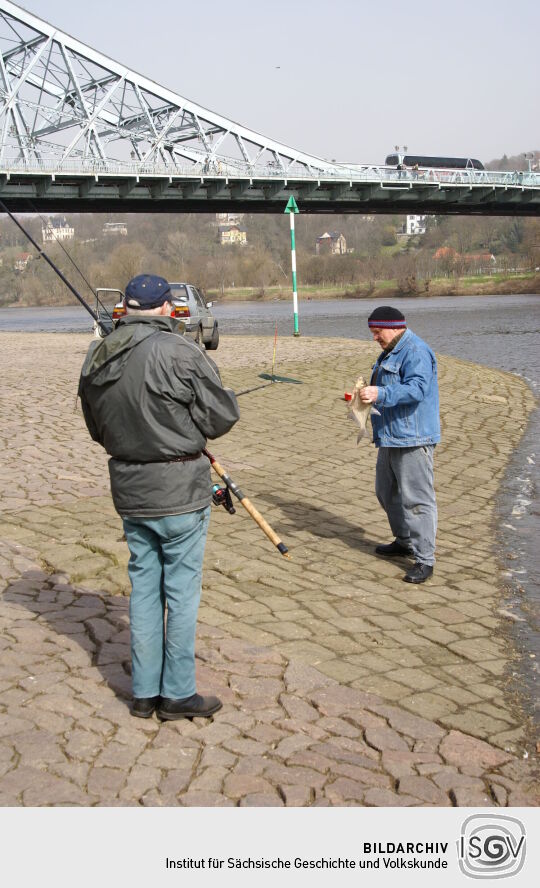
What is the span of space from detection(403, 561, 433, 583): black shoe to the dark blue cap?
9.29ft

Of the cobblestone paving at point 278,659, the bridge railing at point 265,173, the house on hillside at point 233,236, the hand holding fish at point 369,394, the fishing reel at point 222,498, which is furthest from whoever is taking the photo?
the house on hillside at point 233,236

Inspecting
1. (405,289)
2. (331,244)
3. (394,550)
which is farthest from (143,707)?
(331,244)

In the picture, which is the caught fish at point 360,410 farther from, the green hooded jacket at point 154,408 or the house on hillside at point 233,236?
the house on hillside at point 233,236

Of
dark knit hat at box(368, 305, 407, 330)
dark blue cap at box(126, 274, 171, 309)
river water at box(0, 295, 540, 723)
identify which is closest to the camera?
dark blue cap at box(126, 274, 171, 309)

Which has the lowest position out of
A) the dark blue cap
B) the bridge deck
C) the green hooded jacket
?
the green hooded jacket

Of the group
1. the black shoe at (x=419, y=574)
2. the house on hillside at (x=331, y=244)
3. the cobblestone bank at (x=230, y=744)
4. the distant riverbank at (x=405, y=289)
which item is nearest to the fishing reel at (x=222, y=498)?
the cobblestone bank at (x=230, y=744)

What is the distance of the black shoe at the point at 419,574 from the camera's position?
5.99 metres

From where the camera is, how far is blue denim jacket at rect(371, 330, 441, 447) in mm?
5852

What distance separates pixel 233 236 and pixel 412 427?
11559cm

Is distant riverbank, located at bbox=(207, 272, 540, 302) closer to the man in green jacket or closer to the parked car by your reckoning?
the parked car

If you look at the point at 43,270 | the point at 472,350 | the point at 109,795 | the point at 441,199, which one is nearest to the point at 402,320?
the point at 109,795

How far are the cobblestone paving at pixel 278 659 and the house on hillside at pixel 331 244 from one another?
97542 mm

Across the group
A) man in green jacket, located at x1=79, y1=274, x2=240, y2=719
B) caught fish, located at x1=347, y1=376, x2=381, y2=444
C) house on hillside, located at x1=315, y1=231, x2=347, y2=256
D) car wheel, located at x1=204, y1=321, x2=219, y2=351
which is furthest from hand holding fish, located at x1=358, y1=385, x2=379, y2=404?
house on hillside, located at x1=315, y1=231, x2=347, y2=256

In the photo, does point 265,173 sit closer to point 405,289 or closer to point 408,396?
point 405,289
